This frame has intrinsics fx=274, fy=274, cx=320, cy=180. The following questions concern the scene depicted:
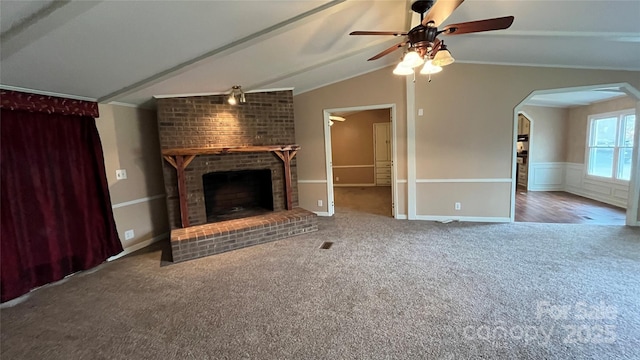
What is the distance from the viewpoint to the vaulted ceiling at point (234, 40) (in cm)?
189

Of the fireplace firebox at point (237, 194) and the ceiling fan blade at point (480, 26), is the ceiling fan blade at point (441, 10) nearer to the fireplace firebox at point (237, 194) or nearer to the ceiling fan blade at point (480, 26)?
the ceiling fan blade at point (480, 26)

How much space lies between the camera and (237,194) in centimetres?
471

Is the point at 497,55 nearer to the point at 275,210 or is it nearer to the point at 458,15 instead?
the point at 458,15

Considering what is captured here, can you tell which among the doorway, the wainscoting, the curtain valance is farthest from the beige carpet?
the wainscoting

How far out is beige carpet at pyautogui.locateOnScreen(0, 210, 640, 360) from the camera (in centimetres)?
183

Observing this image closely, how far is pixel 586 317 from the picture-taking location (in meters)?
2.01

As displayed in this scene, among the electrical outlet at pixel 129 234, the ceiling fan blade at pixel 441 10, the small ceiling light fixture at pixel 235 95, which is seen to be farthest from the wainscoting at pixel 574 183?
the electrical outlet at pixel 129 234

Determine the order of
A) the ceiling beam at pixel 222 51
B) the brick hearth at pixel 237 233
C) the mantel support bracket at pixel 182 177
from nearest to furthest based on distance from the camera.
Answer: the ceiling beam at pixel 222 51
the brick hearth at pixel 237 233
the mantel support bracket at pixel 182 177

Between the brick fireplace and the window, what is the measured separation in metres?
6.01

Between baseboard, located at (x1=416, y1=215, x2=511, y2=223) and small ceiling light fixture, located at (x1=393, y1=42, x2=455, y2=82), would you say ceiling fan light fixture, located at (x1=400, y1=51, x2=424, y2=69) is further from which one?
baseboard, located at (x1=416, y1=215, x2=511, y2=223)

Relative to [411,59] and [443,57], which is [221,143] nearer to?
[411,59]

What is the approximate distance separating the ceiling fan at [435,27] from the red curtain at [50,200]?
3.23 metres

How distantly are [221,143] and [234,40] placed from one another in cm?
187

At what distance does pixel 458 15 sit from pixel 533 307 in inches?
108
